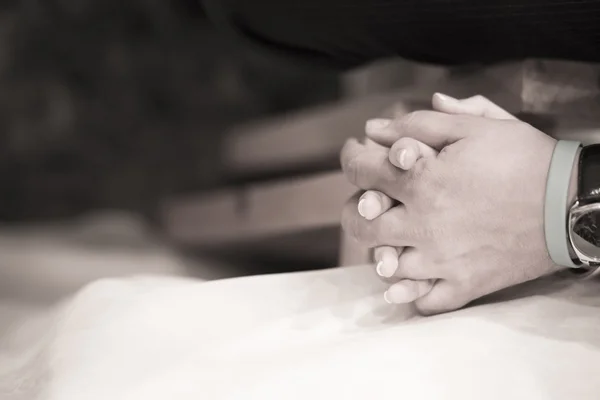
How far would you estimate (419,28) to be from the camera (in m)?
0.68

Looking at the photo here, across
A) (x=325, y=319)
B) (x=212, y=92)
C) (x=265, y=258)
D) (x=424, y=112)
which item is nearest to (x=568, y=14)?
(x=424, y=112)

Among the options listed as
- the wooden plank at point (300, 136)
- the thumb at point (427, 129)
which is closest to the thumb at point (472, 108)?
the thumb at point (427, 129)

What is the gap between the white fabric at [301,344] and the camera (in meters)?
0.45

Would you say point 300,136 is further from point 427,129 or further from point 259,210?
point 427,129

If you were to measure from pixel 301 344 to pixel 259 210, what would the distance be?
21.9 inches

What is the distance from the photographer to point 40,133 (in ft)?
4.74

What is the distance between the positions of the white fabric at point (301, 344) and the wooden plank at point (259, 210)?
0.26 meters

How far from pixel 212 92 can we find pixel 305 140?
552 mm

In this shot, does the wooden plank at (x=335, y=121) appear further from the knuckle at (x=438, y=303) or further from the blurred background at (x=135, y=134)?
the knuckle at (x=438, y=303)

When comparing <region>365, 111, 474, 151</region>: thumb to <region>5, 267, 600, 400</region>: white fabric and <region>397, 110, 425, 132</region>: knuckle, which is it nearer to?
<region>397, 110, 425, 132</region>: knuckle

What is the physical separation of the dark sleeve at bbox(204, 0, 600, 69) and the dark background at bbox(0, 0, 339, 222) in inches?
22.8

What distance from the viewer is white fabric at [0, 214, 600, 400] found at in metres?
0.45

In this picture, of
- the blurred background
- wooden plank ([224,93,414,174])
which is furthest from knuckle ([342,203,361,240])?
the blurred background

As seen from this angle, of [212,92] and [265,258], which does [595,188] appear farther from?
[212,92]
